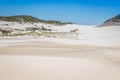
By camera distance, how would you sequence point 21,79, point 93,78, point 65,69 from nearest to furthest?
point 21,79 < point 93,78 < point 65,69

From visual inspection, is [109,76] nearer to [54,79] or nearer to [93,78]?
[93,78]

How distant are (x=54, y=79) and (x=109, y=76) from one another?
1.99 metres

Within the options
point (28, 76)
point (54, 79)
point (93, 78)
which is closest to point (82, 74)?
point (93, 78)

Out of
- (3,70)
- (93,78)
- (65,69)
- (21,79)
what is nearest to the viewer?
(21,79)

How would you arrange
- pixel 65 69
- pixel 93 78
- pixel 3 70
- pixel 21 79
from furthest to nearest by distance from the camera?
pixel 65 69, pixel 3 70, pixel 93 78, pixel 21 79

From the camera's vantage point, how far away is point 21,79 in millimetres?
6496

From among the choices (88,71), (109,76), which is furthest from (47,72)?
(109,76)

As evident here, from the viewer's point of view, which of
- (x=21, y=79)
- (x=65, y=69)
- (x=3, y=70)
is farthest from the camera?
(x=65, y=69)

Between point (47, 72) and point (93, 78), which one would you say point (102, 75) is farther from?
point (47, 72)

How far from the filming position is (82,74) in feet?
24.1

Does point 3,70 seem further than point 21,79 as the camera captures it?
Yes

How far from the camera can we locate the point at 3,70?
7.42 metres

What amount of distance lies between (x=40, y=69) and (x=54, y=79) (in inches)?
47.9

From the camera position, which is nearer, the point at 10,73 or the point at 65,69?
the point at 10,73
